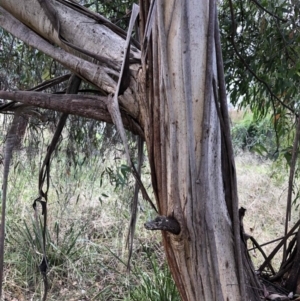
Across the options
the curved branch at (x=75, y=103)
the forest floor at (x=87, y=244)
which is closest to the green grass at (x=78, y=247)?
the forest floor at (x=87, y=244)

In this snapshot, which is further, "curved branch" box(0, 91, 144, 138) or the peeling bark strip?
"curved branch" box(0, 91, 144, 138)

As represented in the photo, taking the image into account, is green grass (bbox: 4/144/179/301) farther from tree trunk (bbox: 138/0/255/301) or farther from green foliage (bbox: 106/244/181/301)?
tree trunk (bbox: 138/0/255/301)

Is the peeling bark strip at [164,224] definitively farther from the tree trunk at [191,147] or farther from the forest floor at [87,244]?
the forest floor at [87,244]

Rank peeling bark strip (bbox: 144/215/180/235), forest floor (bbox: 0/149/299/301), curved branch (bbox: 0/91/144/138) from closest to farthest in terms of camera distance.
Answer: peeling bark strip (bbox: 144/215/180/235)
curved branch (bbox: 0/91/144/138)
forest floor (bbox: 0/149/299/301)

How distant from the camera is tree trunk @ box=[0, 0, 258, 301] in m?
0.60

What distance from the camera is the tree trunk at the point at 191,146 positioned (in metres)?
0.60

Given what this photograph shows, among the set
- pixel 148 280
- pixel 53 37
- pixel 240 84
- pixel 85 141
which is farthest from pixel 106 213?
pixel 53 37

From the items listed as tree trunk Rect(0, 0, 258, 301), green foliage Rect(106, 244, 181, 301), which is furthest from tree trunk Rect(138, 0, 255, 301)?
green foliage Rect(106, 244, 181, 301)

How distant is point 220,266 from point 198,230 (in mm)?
70

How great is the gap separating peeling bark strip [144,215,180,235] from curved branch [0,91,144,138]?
0.19m

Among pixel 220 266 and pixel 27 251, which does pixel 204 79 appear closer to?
pixel 220 266

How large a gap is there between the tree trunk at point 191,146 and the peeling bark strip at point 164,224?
1cm

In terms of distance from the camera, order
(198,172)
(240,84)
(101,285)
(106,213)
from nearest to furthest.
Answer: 1. (198,172)
2. (240,84)
3. (101,285)
4. (106,213)

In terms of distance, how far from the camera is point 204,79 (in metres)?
0.61
